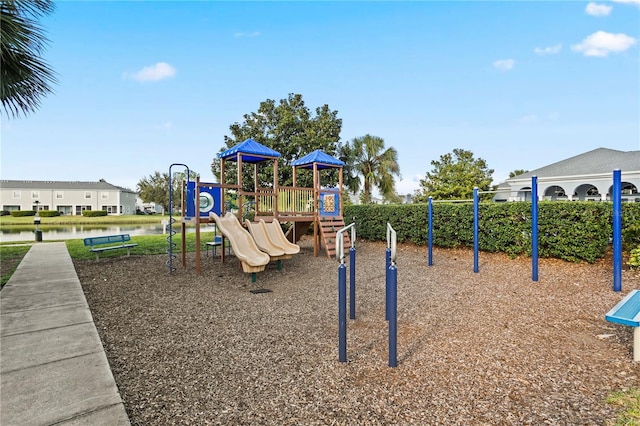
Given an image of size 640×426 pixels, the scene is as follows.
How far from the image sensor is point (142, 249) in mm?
11812

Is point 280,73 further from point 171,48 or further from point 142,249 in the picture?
point 142,249

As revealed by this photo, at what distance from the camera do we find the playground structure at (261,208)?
25.4 ft

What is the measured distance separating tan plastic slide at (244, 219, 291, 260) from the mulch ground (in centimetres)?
100

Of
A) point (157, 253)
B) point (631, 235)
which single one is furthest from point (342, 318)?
point (157, 253)

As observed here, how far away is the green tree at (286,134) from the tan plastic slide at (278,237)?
37.6ft

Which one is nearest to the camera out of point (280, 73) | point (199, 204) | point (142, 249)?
point (199, 204)

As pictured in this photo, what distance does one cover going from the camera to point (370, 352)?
131 inches

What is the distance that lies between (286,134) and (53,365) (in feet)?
60.7

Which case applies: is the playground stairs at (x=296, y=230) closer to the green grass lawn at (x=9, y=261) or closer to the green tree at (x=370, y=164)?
the green grass lawn at (x=9, y=261)

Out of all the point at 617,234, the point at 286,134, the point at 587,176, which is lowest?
the point at 617,234

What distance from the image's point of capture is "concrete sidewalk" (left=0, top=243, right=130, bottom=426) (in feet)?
7.32

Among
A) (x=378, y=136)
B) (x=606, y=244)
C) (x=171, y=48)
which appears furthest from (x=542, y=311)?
(x=378, y=136)

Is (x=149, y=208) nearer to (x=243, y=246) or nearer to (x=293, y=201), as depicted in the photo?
(x=293, y=201)

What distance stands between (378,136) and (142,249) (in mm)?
15965
